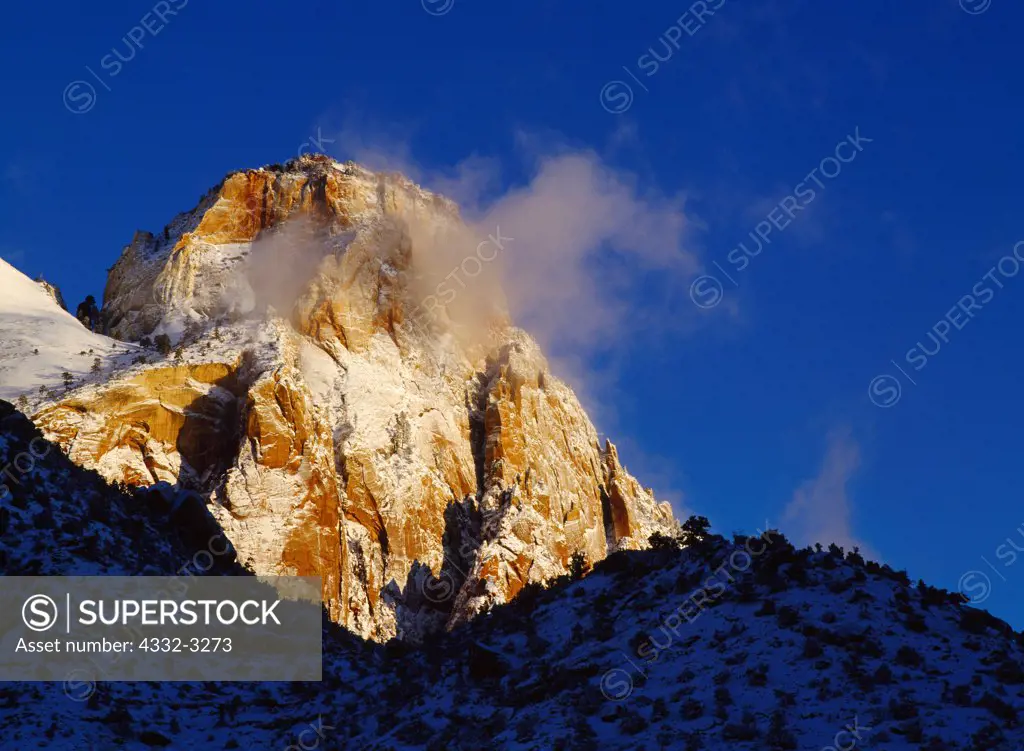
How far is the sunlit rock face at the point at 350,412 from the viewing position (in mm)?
86000

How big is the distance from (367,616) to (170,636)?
64.4 metres

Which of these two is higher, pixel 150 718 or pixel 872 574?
pixel 872 574

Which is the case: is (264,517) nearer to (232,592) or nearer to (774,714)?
(232,592)

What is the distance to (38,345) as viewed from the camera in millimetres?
94625

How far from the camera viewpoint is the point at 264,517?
84625 mm

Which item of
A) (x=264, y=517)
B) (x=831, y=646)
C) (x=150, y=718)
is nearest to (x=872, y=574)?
(x=831, y=646)
